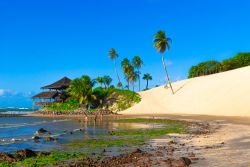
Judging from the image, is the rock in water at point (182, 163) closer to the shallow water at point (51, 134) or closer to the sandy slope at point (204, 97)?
the shallow water at point (51, 134)

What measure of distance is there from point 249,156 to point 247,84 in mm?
67707

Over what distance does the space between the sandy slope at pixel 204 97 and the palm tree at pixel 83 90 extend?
1160 centimetres

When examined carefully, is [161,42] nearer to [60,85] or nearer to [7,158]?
[60,85]

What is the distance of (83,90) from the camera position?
9950cm

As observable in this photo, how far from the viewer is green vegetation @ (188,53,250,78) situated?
130625mm

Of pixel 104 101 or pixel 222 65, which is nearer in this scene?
pixel 104 101

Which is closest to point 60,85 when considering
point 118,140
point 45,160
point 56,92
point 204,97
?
point 56,92

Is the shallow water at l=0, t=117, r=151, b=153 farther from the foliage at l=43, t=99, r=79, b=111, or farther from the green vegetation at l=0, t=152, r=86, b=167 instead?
the foliage at l=43, t=99, r=79, b=111

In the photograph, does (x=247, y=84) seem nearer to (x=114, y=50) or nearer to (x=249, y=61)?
(x=249, y=61)

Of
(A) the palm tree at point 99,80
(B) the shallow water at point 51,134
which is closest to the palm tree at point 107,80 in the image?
(A) the palm tree at point 99,80

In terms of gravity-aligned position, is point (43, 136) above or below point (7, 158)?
above

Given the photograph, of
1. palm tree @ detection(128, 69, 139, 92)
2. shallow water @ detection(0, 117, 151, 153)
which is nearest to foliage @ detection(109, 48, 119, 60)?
palm tree @ detection(128, 69, 139, 92)

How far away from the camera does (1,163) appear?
19312 millimetres

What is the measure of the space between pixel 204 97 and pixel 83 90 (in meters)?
32.3
